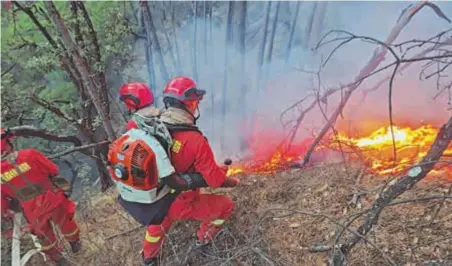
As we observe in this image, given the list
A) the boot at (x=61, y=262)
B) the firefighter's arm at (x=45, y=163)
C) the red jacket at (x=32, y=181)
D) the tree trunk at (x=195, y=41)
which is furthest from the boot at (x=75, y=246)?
the tree trunk at (x=195, y=41)

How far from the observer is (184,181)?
13.8 ft

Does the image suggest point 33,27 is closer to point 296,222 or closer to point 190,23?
point 190,23

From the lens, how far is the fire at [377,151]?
5.47 metres

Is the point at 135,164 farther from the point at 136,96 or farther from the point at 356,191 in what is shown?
the point at 356,191

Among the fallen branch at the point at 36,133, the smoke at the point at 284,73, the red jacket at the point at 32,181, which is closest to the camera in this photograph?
the red jacket at the point at 32,181

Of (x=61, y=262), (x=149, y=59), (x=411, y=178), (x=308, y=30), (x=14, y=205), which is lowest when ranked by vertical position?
(x=61, y=262)

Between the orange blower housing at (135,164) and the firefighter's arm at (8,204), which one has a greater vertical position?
the orange blower housing at (135,164)

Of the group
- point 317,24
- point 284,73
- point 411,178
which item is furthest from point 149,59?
→ point 411,178

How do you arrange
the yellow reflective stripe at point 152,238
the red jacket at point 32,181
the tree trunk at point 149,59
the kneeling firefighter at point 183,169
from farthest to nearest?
the tree trunk at point 149,59
the red jacket at point 32,181
the yellow reflective stripe at point 152,238
the kneeling firefighter at point 183,169

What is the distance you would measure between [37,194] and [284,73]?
17.1 feet

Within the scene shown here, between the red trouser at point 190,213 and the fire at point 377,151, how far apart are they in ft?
4.88

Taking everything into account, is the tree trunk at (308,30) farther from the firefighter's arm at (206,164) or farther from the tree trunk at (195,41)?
the firefighter's arm at (206,164)

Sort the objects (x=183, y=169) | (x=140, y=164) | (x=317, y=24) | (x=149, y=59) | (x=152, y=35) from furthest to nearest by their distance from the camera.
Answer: (x=149, y=59) < (x=152, y=35) < (x=317, y=24) < (x=183, y=169) < (x=140, y=164)

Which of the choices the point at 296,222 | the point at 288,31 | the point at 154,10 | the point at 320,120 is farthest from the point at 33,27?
the point at 296,222
